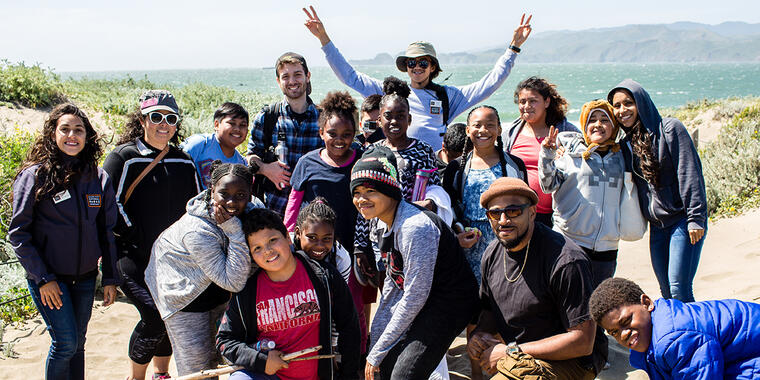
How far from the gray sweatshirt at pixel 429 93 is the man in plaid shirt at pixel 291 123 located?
617 millimetres

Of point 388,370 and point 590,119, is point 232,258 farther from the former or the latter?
point 590,119

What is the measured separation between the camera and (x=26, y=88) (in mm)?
14477

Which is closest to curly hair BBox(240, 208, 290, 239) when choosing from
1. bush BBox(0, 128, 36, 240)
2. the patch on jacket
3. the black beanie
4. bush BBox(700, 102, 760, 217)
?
the black beanie

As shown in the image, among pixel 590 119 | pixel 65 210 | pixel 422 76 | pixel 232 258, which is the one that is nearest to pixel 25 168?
pixel 65 210

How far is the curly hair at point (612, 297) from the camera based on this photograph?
8.57 ft

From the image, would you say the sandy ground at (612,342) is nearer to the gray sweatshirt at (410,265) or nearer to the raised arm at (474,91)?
the gray sweatshirt at (410,265)

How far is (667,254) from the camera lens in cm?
431

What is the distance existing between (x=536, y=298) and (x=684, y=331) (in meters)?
0.76

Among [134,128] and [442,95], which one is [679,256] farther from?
[134,128]

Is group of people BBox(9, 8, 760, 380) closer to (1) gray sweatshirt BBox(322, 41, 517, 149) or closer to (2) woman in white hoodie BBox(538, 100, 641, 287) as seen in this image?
(2) woman in white hoodie BBox(538, 100, 641, 287)

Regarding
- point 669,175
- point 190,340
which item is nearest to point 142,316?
point 190,340

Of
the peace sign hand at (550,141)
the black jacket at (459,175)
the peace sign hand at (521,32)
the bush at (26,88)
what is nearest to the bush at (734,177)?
the peace sign hand at (521,32)

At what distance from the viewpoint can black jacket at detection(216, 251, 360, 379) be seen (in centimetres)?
324

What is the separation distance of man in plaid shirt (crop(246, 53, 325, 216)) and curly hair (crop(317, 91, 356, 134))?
570mm
